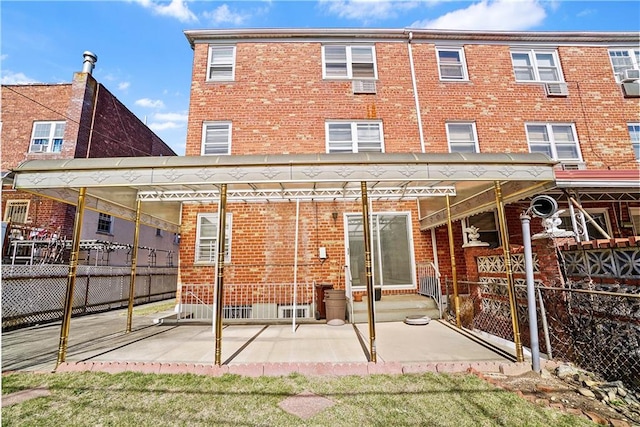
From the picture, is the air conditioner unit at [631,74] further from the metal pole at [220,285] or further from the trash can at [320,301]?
the metal pole at [220,285]

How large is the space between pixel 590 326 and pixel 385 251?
5.11m

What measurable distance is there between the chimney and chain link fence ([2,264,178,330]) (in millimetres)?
11221

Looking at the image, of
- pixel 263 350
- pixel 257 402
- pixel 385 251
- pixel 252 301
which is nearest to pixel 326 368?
pixel 257 402

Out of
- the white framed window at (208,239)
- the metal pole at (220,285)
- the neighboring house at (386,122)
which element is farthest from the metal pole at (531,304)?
the white framed window at (208,239)

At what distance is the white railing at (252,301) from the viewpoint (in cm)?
834

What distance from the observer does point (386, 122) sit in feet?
32.7

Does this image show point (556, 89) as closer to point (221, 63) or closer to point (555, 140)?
point (555, 140)

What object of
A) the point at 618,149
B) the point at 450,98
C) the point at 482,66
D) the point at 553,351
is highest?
the point at 482,66

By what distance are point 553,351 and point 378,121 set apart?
7.95 meters

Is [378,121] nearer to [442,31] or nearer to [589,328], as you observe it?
[442,31]

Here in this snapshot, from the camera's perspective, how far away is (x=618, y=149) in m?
10.1

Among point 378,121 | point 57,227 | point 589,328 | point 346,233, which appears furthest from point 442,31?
point 57,227

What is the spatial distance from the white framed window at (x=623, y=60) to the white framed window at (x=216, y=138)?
15.1m

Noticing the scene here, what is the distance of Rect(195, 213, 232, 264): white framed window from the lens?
8828 mm
